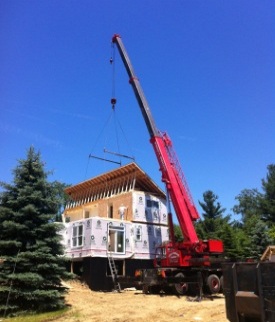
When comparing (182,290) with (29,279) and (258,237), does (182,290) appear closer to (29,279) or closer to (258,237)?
(29,279)

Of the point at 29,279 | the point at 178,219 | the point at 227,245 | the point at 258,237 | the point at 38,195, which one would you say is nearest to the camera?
the point at 29,279

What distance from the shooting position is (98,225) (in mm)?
27531

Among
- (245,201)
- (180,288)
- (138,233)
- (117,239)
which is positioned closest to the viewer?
(180,288)

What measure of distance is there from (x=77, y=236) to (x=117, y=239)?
302cm

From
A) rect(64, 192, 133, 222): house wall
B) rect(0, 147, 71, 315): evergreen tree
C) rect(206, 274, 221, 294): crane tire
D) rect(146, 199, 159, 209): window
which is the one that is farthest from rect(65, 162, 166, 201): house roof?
rect(0, 147, 71, 315): evergreen tree

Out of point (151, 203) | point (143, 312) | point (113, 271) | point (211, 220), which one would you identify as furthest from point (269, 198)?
point (143, 312)

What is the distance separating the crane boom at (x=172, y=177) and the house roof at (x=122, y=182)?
5399mm

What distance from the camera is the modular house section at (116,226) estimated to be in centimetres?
2703

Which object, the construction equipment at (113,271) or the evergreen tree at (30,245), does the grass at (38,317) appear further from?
the construction equipment at (113,271)

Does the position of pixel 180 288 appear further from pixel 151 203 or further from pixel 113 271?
pixel 151 203

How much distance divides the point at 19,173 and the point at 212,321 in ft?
32.0

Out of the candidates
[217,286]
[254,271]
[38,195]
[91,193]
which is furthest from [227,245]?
[254,271]

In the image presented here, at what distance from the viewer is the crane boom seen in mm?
22656

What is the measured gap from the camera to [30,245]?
1548cm
